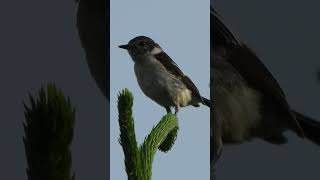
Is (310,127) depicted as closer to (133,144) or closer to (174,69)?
(174,69)

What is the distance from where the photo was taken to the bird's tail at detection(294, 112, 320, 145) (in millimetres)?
1266

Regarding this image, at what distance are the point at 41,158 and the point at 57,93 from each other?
5 centimetres

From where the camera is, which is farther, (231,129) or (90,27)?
(231,129)

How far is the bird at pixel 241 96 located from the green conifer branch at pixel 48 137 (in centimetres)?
102

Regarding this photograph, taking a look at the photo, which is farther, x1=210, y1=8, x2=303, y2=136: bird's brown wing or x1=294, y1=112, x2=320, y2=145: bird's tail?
x1=210, y1=8, x2=303, y2=136: bird's brown wing

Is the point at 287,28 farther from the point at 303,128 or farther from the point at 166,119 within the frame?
the point at 166,119

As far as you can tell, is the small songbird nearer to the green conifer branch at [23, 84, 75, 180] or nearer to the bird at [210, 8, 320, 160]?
the bird at [210, 8, 320, 160]

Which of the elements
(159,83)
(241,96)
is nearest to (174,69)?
(159,83)

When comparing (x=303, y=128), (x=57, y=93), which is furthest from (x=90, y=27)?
(x=57, y=93)

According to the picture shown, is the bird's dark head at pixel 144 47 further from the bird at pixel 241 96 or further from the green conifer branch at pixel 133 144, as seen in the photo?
the green conifer branch at pixel 133 144

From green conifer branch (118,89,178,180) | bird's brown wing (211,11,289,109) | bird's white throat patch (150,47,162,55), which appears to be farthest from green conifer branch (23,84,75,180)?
bird's brown wing (211,11,289,109)

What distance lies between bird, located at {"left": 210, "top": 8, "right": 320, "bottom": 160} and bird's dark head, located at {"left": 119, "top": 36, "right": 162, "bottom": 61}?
292mm

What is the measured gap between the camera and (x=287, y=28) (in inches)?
46.7

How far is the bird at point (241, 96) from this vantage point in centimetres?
152
